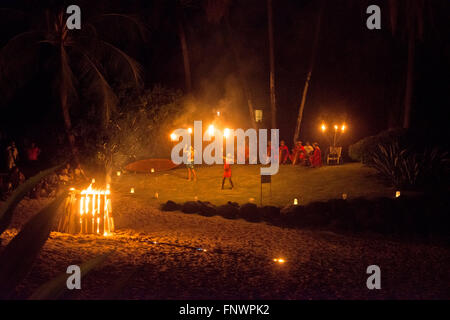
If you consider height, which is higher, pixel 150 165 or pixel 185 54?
pixel 185 54

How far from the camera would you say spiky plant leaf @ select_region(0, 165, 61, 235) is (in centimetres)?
242

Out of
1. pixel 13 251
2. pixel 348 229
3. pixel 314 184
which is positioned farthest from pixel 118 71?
pixel 13 251

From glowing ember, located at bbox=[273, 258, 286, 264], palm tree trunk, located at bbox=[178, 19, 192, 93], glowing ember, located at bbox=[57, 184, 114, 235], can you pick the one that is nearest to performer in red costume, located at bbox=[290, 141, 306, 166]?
palm tree trunk, located at bbox=[178, 19, 192, 93]

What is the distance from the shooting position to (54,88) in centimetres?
1703

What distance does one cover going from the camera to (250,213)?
449 inches

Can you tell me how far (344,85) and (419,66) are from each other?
14.1ft

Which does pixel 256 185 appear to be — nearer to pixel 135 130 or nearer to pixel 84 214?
pixel 135 130

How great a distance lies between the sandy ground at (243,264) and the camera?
15.8 feet

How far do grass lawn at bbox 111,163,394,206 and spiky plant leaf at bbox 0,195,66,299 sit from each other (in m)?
11.2

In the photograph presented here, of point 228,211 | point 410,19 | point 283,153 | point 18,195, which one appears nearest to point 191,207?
point 228,211

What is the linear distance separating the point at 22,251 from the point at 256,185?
15.2 meters

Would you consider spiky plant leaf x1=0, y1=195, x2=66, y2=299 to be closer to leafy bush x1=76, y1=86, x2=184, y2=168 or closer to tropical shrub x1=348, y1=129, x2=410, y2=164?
tropical shrub x1=348, y1=129, x2=410, y2=164
